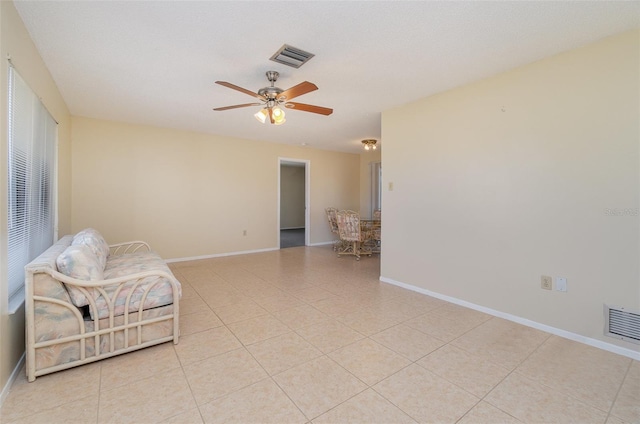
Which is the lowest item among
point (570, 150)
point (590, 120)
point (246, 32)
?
point (570, 150)

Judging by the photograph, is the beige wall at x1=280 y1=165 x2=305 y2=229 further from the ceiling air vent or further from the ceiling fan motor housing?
the ceiling air vent

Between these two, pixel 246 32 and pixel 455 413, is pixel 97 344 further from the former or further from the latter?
pixel 246 32

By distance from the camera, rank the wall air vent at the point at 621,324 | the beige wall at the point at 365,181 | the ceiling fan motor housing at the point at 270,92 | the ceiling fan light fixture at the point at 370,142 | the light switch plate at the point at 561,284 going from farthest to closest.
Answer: the beige wall at the point at 365,181
the ceiling fan light fixture at the point at 370,142
the ceiling fan motor housing at the point at 270,92
the light switch plate at the point at 561,284
the wall air vent at the point at 621,324

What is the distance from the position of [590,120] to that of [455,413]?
2.43 meters

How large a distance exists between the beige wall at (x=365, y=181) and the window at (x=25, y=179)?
6.22 meters

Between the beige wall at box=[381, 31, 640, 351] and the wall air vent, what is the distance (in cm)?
5

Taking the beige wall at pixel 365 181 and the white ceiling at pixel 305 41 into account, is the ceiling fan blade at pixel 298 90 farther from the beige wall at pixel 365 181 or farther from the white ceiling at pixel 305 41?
the beige wall at pixel 365 181

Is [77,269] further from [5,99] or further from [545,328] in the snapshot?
[545,328]

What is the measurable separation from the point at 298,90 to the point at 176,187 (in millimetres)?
3606

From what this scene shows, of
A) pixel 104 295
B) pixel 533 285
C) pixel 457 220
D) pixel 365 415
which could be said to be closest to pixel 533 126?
pixel 457 220

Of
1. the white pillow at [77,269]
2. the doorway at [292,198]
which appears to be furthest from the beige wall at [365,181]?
the white pillow at [77,269]

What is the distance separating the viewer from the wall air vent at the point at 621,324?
205 centimetres

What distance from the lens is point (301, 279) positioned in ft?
13.2

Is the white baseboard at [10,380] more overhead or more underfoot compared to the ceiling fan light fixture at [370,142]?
more underfoot
